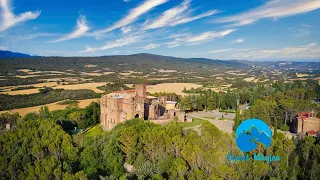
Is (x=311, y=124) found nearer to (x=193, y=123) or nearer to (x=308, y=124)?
(x=308, y=124)

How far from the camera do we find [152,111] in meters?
52.8

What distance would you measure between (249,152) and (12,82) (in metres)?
114

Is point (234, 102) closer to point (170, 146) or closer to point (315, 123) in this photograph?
point (315, 123)

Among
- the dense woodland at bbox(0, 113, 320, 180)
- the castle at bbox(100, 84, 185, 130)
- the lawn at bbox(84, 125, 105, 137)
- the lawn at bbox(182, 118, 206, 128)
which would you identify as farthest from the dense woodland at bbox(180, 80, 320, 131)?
the lawn at bbox(84, 125, 105, 137)

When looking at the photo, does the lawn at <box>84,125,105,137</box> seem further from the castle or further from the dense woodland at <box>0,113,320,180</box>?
the dense woodland at <box>0,113,320,180</box>

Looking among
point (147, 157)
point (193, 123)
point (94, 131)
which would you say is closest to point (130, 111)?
point (94, 131)

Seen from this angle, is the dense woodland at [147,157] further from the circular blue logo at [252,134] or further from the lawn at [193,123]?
the lawn at [193,123]

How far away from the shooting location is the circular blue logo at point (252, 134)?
94.6 feet

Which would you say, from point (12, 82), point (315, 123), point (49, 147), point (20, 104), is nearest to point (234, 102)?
point (315, 123)

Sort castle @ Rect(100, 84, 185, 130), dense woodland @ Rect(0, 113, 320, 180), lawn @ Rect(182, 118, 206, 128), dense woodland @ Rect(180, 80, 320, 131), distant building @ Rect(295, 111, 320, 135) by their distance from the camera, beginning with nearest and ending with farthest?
dense woodland @ Rect(0, 113, 320, 180) < distant building @ Rect(295, 111, 320, 135) < castle @ Rect(100, 84, 185, 130) < lawn @ Rect(182, 118, 206, 128) < dense woodland @ Rect(180, 80, 320, 131)

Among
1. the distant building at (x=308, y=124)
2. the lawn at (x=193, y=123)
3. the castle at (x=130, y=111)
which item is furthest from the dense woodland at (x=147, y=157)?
the lawn at (x=193, y=123)

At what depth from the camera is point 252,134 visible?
2958 cm

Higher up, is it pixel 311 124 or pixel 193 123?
pixel 311 124

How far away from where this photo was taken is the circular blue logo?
A: 2884 cm
